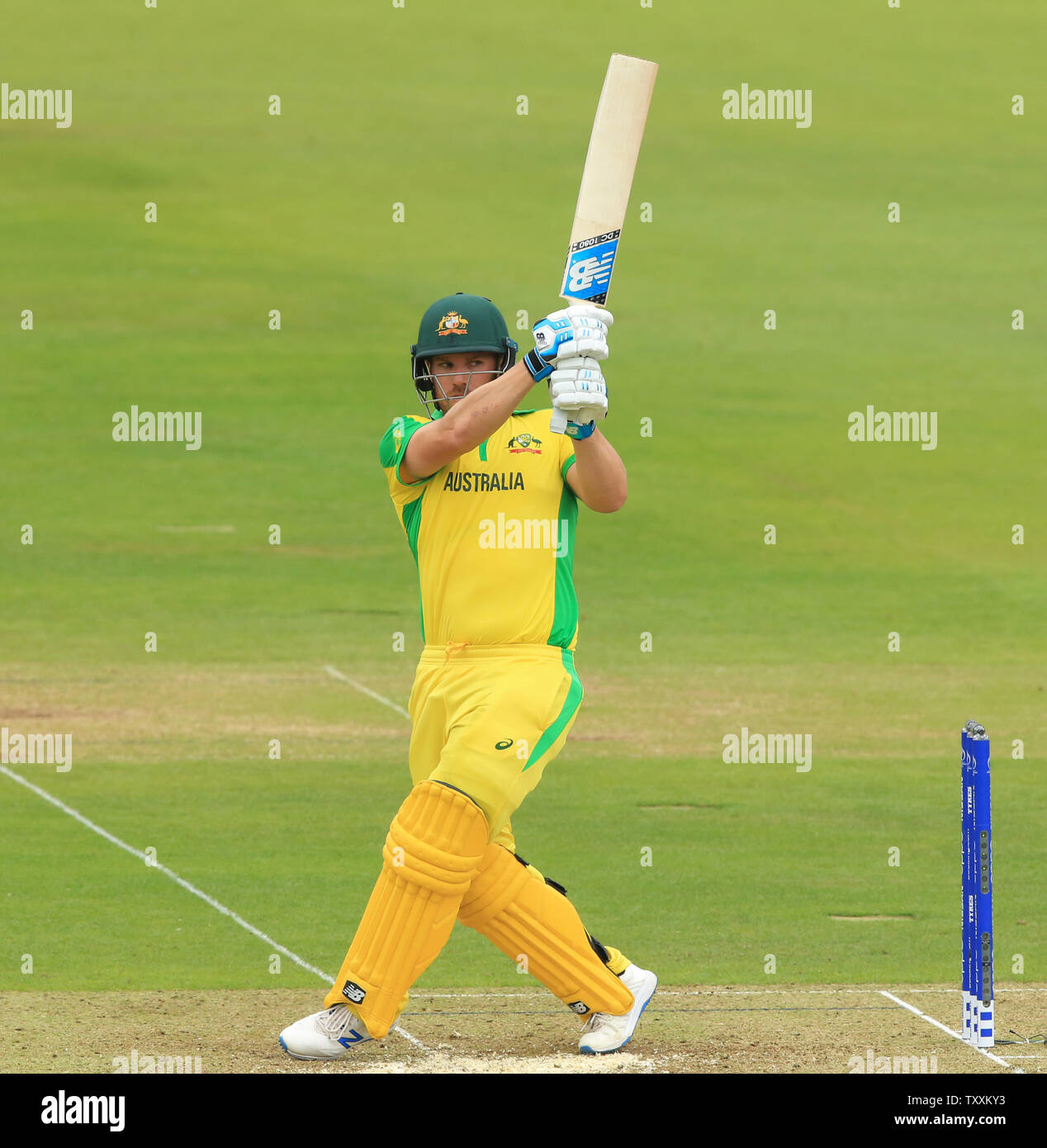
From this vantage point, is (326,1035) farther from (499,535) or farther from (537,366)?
(537,366)

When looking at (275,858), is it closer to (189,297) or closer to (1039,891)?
(1039,891)

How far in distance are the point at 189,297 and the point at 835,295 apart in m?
12.3

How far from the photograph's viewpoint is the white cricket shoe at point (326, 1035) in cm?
610

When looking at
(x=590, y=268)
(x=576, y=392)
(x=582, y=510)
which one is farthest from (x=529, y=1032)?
(x=582, y=510)

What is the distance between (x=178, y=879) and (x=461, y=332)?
463 centimetres

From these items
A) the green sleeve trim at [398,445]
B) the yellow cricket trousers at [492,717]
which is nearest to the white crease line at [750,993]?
the yellow cricket trousers at [492,717]

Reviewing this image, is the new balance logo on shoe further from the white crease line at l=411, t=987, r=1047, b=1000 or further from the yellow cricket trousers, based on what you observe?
the white crease line at l=411, t=987, r=1047, b=1000

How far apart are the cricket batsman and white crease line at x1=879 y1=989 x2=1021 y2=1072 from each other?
3.69 ft

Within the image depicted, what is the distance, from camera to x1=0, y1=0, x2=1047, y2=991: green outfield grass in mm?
9953

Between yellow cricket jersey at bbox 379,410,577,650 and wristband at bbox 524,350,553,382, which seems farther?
yellow cricket jersey at bbox 379,410,577,650

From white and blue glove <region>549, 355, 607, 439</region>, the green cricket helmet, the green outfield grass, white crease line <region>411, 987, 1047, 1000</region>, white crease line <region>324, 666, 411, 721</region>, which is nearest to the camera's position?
white and blue glove <region>549, 355, 607, 439</region>

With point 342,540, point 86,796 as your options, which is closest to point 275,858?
point 86,796

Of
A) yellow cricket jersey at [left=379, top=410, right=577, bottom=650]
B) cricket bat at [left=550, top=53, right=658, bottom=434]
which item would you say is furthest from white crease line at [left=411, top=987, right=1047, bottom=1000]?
A: cricket bat at [left=550, top=53, right=658, bottom=434]

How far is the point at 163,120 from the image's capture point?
4322 centimetres
